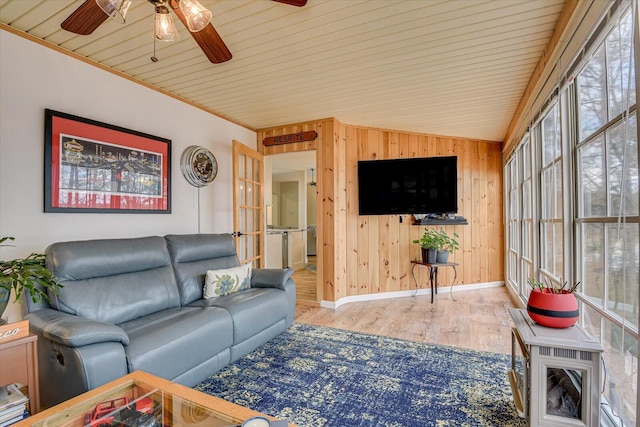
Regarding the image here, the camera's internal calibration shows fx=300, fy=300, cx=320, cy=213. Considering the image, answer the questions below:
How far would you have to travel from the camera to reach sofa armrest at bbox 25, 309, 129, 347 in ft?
4.86

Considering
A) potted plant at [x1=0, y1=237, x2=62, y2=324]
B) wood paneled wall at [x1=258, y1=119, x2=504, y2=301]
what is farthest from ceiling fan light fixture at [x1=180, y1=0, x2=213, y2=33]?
wood paneled wall at [x1=258, y1=119, x2=504, y2=301]

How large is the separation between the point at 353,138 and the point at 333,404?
3.34 meters

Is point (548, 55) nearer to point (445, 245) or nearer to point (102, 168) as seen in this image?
point (445, 245)

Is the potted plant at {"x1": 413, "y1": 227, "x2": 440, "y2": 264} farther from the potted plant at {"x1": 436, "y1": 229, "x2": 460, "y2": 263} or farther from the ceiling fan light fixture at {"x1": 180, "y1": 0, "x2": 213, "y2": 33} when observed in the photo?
the ceiling fan light fixture at {"x1": 180, "y1": 0, "x2": 213, "y2": 33}

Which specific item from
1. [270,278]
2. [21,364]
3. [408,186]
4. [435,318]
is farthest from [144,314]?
[408,186]

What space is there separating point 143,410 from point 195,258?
1.73m

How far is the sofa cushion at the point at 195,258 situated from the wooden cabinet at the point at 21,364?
109cm

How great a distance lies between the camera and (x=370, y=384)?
2.02 meters

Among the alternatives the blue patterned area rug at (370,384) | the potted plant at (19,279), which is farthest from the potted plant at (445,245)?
the potted plant at (19,279)

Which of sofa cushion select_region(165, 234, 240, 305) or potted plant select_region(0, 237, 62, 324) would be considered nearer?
potted plant select_region(0, 237, 62, 324)

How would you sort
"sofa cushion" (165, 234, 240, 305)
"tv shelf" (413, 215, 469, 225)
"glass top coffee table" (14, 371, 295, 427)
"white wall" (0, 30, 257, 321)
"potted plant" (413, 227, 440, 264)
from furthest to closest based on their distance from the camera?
"tv shelf" (413, 215, 469, 225) < "potted plant" (413, 227, 440, 264) < "sofa cushion" (165, 234, 240, 305) < "white wall" (0, 30, 257, 321) < "glass top coffee table" (14, 371, 295, 427)

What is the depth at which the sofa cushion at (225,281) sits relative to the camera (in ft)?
8.80

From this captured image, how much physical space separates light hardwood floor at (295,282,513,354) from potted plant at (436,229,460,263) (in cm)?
60

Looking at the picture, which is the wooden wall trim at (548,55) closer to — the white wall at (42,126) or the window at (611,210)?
the window at (611,210)
